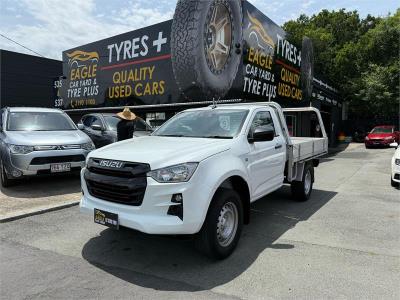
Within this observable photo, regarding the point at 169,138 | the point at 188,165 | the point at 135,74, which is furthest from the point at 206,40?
the point at 188,165

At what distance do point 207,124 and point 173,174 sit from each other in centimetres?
170

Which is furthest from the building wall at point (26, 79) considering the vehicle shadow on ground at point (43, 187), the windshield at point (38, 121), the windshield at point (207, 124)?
the windshield at point (207, 124)

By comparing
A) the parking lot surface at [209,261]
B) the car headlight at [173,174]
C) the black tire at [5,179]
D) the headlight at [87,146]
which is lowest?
the parking lot surface at [209,261]

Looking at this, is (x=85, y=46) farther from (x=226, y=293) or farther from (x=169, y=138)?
(x=226, y=293)

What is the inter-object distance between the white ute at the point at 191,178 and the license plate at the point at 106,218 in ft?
0.04

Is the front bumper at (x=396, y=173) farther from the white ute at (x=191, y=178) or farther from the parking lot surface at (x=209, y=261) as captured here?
the white ute at (x=191, y=178)

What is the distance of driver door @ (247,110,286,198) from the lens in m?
5.06

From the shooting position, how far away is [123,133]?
8.77 m

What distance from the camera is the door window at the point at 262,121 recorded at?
526 centimetres


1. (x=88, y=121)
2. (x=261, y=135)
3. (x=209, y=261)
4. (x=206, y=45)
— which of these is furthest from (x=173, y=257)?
(x=206, y=45)

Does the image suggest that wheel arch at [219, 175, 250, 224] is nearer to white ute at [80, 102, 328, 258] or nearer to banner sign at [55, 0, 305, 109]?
white ute at [80, 102, 328, 258]

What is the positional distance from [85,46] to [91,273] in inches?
681

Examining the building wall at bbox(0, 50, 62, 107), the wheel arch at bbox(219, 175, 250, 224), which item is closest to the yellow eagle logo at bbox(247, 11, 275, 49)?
the wheel arch at bbox(219, 175, 250, 224)

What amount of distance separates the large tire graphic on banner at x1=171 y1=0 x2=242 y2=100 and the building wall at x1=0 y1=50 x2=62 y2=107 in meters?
13.9
